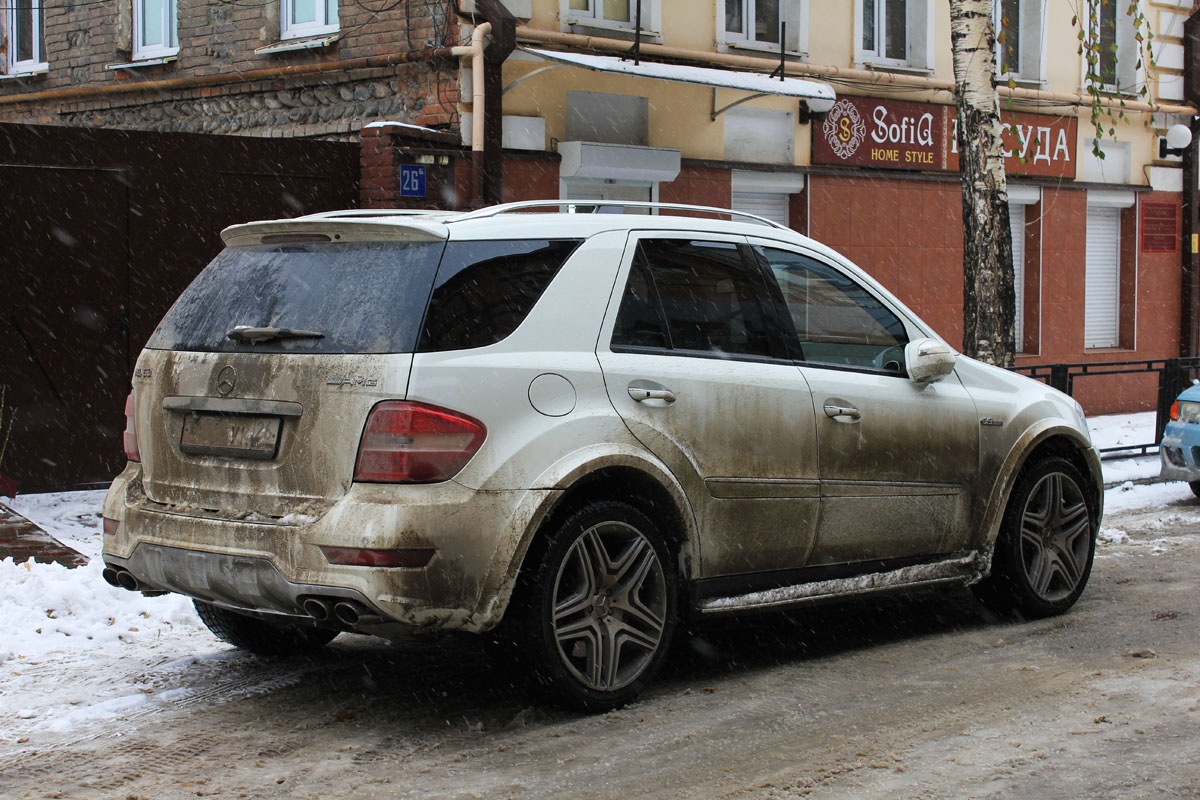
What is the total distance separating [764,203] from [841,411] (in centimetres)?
1016

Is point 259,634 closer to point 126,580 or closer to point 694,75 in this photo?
point 126,580

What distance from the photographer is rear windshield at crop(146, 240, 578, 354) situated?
16.5 feet

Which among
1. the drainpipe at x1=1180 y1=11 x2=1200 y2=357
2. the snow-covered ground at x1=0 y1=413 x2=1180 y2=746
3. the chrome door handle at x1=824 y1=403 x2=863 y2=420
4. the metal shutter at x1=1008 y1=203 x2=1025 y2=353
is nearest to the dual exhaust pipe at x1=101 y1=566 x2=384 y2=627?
the snow-covered ground at x1=0 y1=413 x2=1180 y2=746

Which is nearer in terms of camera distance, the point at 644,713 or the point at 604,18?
the point at 644,713

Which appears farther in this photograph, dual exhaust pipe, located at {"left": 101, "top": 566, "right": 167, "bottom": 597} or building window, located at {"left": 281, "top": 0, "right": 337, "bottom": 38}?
building window, located at {"left": 281, "top": 0, "right": 337, "bottom": 38}

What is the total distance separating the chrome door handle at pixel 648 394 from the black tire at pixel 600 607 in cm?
40

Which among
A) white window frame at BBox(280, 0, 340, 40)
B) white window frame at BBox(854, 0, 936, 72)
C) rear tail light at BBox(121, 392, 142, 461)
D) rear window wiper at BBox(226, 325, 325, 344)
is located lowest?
rear tail light at BBox(121, 392, 142, 461)

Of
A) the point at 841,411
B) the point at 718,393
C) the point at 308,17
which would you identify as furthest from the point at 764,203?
the point at 718,393

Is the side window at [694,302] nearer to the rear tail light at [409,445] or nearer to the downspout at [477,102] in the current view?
the rear tail light at [409,445]

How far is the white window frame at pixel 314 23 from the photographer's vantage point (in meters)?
14.2

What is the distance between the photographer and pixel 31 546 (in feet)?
26.6

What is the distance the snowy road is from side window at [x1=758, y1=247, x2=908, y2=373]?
50.2 inches

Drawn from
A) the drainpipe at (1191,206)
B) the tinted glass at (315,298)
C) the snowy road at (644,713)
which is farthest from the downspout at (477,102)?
the drainpipe at (1191,206)

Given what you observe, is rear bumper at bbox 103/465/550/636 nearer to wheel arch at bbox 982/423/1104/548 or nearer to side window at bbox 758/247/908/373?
side window at bbox 758/247/908/373
